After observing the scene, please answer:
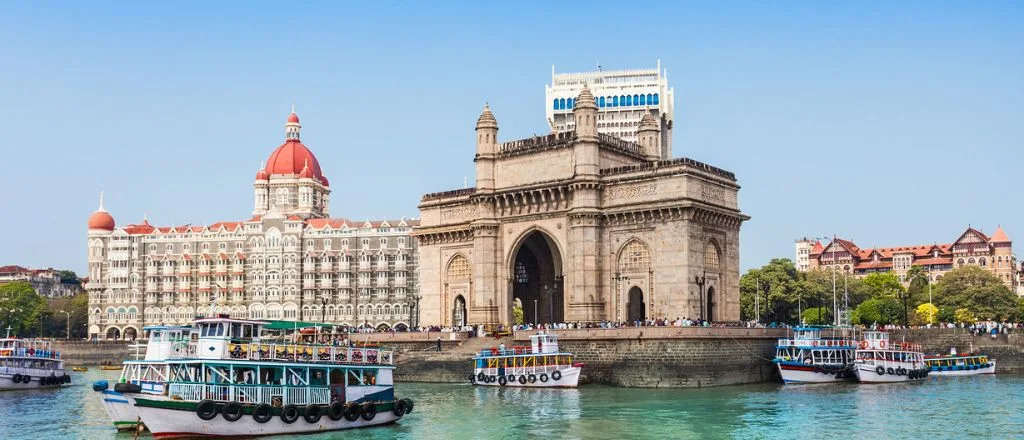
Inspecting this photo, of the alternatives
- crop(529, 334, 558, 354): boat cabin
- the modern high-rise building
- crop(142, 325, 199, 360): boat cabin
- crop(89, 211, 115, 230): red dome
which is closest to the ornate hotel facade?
crop(89, 211, 115, 230): red dome

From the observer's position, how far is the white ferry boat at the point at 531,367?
58812mm

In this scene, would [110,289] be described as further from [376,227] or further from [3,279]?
[3,279]

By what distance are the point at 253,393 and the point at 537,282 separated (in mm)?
40584

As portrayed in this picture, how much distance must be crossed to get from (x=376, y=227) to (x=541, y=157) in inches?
2554

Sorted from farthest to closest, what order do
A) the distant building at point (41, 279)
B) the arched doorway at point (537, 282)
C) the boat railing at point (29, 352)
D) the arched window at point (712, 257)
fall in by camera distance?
the distant building at point (41, 279), the arched doorway at point (537, 282), the boat railing at point (29, 352), the arched window at point (712, 257)

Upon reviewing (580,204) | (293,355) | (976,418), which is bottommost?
(976,418)

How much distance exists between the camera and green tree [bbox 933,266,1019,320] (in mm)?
103688

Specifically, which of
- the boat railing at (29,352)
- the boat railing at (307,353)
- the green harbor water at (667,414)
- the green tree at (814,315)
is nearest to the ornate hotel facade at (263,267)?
the green tree at (814,315)

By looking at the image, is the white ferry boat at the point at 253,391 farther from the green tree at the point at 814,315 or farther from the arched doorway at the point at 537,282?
the green tree at the point at 814,315

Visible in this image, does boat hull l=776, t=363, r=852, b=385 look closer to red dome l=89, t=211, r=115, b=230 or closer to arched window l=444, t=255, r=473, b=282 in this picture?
arched window l=444, t=255, r=473, b=282

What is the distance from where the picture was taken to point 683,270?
63594mm

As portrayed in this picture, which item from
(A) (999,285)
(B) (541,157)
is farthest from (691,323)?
(A) (999,285)

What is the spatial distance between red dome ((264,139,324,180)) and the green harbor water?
275ft

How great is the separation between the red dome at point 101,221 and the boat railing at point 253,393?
352 feet
